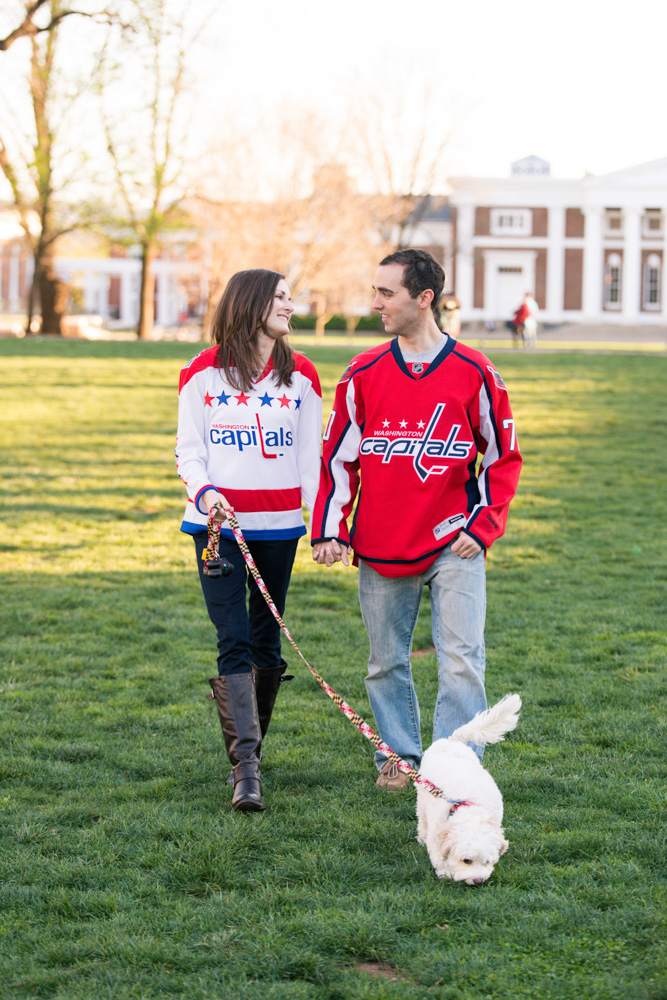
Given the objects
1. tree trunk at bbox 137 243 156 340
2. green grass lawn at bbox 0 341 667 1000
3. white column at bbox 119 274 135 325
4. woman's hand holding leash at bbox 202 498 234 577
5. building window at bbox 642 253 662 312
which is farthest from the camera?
white column at bbox 119 274 135 325

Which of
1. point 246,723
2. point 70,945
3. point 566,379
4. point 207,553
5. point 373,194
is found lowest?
point 70,945

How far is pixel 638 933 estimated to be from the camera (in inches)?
117

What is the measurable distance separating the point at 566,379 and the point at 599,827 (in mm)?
17120

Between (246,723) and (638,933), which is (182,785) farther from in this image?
(638,933)

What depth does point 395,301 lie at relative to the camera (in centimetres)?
372

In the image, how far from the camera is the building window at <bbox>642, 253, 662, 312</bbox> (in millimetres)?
62031

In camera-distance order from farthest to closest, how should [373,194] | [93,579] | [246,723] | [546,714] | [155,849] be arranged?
[373,194]
[93,579]
[546,714]
[246,723]
[155,849]

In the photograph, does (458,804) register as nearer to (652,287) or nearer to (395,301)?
(395,301)

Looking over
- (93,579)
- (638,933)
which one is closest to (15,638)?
(93,579)

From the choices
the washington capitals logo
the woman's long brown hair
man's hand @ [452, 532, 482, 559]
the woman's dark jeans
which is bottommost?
the woman's dark jeans

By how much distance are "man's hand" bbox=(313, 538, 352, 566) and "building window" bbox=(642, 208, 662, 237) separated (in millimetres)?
64500

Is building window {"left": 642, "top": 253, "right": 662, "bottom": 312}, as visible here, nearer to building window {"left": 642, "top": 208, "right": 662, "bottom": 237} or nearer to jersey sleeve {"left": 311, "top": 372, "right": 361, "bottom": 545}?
building window {"left": 642, "top": 208, "right": 662, "bottom": 237}

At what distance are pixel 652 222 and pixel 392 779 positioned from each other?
65.3 m

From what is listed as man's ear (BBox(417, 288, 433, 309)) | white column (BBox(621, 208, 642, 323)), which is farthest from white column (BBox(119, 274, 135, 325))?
man's ear (BBox(417, 288, 433, 309))
